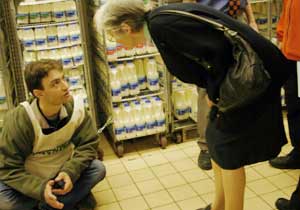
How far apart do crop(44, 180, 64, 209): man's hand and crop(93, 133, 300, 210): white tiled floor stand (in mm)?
383

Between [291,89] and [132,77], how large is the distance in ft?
3.61

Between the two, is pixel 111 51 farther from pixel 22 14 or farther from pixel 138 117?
pixel 22 14

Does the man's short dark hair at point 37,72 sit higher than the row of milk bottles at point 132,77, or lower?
higher

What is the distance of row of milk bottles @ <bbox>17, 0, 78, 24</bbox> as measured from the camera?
2855mm

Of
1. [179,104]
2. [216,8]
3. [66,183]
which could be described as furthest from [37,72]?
[179,104]

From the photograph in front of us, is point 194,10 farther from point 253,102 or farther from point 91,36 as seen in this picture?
point 91,36

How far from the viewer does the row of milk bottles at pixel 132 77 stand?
3.04 meters

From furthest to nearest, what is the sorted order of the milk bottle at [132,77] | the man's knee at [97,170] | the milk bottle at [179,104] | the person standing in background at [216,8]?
the milk bottle at [179,104] < the milk bottle at [132,77] < the person standing in background at [216,8] < the man's knee at [97,170]

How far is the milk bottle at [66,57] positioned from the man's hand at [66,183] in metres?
0.94

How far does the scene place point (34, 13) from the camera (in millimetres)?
2873

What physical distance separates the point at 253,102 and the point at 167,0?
157cm

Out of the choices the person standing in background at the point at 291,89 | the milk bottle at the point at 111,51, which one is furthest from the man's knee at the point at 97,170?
the person standing in background at the point at 291,89

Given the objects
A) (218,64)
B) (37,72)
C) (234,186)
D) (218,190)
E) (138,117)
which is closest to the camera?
(218,64)

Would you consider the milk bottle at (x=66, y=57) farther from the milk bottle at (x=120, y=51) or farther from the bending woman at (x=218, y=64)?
the bending woman at (x=218, y=64)
